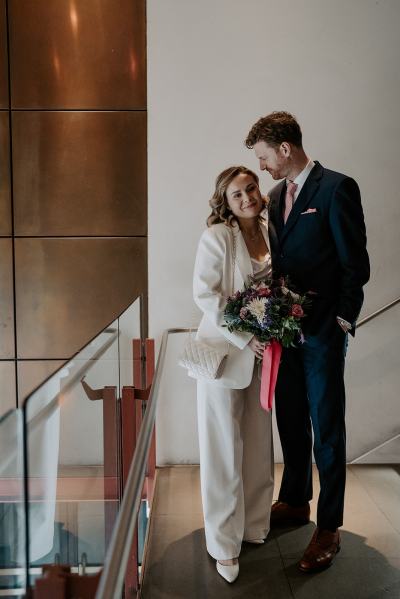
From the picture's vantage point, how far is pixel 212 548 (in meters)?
2.74

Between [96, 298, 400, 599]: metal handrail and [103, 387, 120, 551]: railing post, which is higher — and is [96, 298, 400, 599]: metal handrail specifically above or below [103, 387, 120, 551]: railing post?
above

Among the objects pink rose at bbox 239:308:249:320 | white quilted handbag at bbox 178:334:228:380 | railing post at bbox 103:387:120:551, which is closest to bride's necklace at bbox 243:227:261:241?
pink rose at bbox 239:308:249:320

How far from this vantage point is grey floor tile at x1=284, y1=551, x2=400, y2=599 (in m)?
2.53

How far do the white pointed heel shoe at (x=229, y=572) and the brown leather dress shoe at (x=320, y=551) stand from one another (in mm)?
274

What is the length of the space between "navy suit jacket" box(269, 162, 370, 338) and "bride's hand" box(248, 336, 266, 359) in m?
0.24

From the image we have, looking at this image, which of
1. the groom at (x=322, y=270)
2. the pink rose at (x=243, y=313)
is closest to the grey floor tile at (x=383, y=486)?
the groom at (x=322, y=270)

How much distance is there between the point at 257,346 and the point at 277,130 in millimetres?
911

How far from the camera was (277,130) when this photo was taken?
A: 9.14ft

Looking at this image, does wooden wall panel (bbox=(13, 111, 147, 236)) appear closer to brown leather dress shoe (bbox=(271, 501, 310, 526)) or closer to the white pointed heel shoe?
brown leather dress shoe (bbox=(271, 501, 310, 526))

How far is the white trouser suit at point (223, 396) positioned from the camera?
2.69 meters

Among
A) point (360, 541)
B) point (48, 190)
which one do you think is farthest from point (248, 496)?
point (48, 190)

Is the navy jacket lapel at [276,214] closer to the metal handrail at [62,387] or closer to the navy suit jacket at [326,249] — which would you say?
the navy suit jacket at [326,249]

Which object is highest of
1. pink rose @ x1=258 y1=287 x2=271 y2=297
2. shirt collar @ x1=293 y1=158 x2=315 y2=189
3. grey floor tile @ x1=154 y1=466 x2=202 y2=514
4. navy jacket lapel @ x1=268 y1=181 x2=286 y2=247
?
shirt collar @ x1=293 y1=158 x2=315 y2=189

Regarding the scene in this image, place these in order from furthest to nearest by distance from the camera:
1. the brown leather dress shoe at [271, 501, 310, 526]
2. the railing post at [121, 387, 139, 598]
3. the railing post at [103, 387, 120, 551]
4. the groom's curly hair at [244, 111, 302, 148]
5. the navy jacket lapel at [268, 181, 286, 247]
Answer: the brown leather dress shoe at [271, 501, 310, 526], the navy jacket lapel at [268, 181, 286, 247], the groom's curly hair at [244, 111, 302, 148], the railing post at [121, 387, 139, 598], the railing post at [103, 387, 120, 551]
